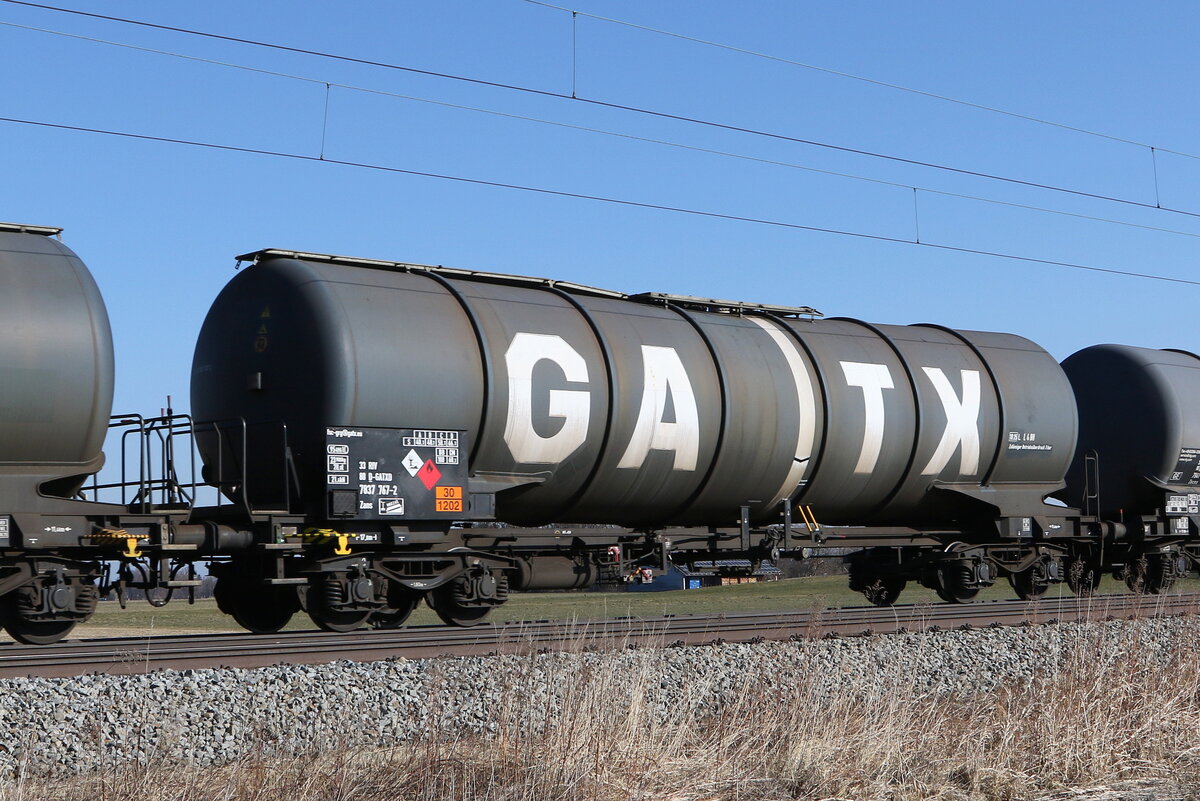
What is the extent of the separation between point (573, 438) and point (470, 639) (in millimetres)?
3315

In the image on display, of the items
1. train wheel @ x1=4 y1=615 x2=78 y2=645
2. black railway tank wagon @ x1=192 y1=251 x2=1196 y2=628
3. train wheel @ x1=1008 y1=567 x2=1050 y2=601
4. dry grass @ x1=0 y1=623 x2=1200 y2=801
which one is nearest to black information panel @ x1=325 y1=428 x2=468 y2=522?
black railway tank wagon @ x1=192 y1=251 x2=1196 y2=628

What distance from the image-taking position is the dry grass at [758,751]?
22.4ft

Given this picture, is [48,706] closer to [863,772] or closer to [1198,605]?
[863,772]

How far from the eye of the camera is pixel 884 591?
19531mm

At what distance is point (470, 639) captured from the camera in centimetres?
1173

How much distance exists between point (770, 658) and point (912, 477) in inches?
283

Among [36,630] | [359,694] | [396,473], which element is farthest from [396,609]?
[359,694]

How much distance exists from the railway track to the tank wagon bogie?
959mm

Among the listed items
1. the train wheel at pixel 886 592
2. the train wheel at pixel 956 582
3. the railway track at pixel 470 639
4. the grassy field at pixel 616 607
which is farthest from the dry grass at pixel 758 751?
the grassy field at pixel 616 607

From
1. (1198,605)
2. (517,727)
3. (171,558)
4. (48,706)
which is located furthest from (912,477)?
(48,706)

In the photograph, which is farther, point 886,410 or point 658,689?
point 886,410

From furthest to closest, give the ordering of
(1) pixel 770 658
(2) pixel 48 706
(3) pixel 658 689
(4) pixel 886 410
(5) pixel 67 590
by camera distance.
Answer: (4) pixel 886 410
(5) pixel 67 590
(1) pixel 770 658
(3) pixel 658 689
(2) pixel 48 706

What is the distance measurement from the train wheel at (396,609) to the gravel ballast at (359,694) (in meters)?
3.86

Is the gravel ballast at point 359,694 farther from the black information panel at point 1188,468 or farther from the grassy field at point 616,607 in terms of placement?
the grassy field at point 616,607
